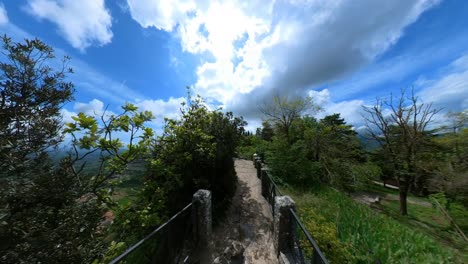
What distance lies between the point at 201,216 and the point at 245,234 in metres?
1.46

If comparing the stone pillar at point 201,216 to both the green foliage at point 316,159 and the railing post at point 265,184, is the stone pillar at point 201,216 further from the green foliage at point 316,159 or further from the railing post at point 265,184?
the green foliage at point 316,159

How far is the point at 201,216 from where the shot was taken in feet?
15.1

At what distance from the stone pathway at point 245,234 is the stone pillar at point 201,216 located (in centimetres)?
33

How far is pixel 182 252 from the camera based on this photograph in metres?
4.35

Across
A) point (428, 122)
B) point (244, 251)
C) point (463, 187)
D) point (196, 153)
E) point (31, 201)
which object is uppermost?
point (428, 122)

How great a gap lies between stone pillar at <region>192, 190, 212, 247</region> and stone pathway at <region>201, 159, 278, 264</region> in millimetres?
335

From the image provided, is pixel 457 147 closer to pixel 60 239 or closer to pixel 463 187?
pixel 463 187

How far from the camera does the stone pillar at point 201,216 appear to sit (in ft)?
15.0

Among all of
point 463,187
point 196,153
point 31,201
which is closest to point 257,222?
point 196,153

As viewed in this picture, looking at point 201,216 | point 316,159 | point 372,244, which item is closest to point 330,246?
point 372,244

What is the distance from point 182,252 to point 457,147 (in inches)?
548

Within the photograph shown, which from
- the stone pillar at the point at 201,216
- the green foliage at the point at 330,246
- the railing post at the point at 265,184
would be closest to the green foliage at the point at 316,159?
the railing post at the point at 265,184

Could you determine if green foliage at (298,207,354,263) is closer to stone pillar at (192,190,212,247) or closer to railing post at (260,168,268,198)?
stone pillar at (192,190,212,247)

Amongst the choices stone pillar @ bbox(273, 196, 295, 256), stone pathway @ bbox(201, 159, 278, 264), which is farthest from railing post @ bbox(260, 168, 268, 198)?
stone pillar @ bbox(273, 196, 295, 256)
